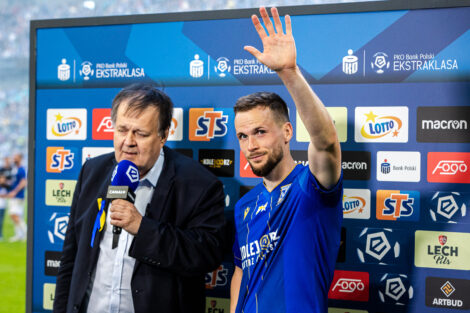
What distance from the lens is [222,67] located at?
2391mm

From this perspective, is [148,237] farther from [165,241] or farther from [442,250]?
[442,250]

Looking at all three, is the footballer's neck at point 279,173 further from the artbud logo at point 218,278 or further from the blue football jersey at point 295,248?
the artbud logo at point 218,278

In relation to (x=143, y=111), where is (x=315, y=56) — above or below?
above

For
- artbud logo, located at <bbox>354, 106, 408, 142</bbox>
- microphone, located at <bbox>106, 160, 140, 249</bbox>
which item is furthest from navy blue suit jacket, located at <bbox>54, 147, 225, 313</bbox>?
artbud logo, located at <bbox>354, 106, 408, 142</bbox>

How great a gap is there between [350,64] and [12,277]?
19.8 feet

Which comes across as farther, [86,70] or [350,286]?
[86,70]

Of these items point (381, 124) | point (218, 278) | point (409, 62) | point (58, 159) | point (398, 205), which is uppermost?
point (409, 62)

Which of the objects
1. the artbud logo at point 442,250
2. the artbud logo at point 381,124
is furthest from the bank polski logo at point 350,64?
the artbud logo at point 442,250

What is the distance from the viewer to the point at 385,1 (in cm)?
216

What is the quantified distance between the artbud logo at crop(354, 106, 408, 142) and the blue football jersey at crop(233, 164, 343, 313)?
59 centimetres

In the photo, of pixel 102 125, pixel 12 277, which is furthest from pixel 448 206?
pixel 12 277

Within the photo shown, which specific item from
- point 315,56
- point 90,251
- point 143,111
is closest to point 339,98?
point 315,56

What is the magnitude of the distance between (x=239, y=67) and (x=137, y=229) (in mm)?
1007

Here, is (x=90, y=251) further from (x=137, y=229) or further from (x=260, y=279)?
(x=260, y=279)
